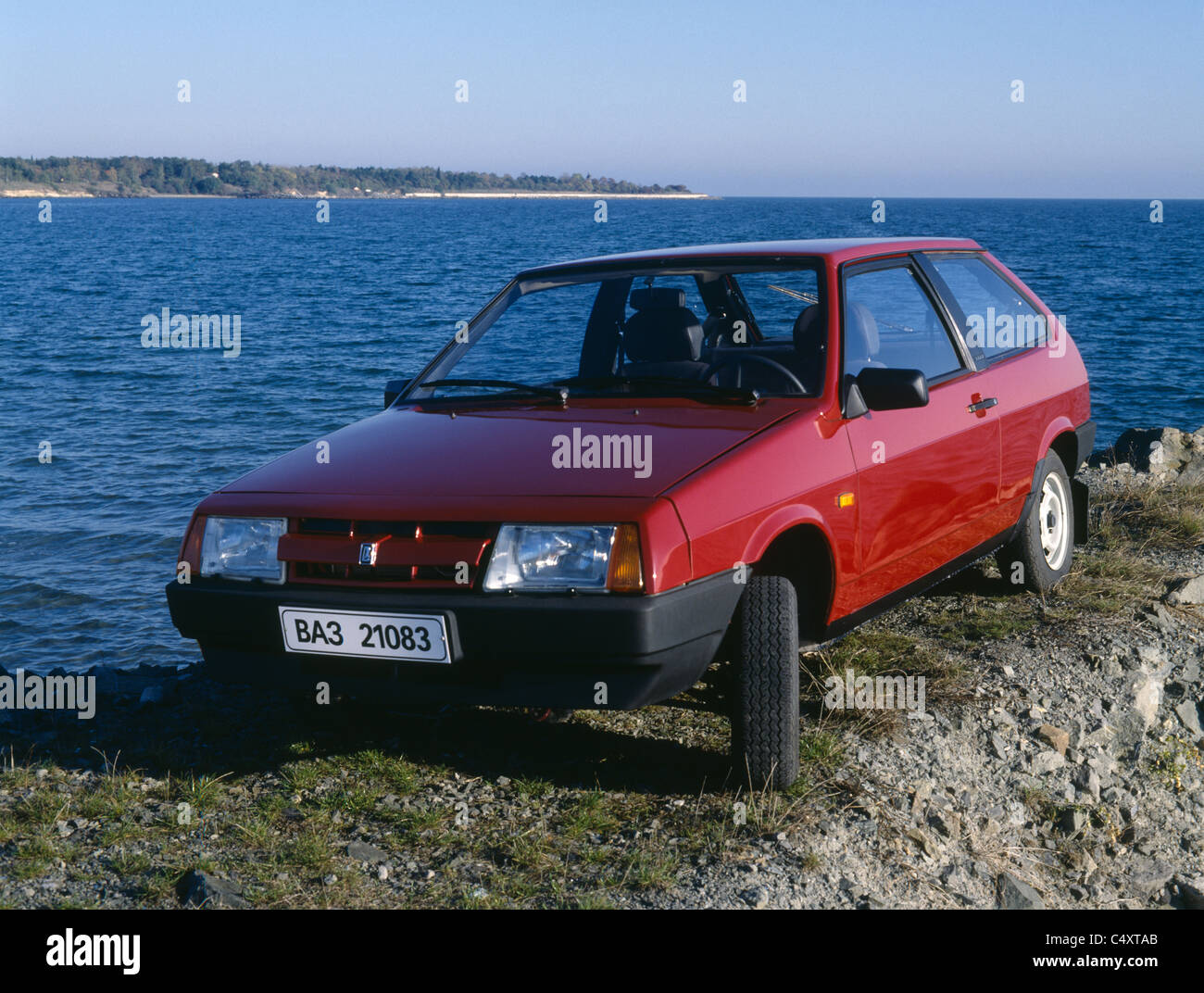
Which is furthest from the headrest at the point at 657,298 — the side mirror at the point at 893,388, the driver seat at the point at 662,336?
the side mirror at the point at 893,388

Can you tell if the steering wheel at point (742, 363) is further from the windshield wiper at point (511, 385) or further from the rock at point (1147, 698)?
the rock at point (1147, 698)

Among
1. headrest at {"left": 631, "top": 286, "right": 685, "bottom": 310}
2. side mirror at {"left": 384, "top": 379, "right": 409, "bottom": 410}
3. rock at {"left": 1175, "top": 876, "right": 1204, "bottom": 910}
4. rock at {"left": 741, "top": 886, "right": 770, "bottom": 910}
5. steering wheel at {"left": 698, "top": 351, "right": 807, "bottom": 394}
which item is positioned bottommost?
rock at {"left": 1175, "top": 876, "right": 1204, "bottom": 910}

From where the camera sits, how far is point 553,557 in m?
3.18

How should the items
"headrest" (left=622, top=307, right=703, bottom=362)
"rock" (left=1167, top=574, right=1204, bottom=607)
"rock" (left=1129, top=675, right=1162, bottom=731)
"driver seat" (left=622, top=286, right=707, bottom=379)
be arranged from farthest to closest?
"rock" (left=1167, top=574, right=1204, bottom=607), "rock" (left=1129, top=675, right=1162, bottom=731), "headrest" (left=622, top=307, right=703, bottom=362), "driver seat" (left=622, top=286, right=707, bottom=379)

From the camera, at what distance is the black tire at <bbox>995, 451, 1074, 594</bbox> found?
546 cm

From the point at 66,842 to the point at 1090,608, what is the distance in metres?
4.43

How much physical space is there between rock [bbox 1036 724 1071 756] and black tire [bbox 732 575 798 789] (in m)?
1.39

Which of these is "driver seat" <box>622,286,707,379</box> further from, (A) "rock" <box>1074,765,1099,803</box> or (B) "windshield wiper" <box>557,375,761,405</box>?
(A) "rock" <box>1074,765,1099,803</box>

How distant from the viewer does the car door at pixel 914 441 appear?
4.07m

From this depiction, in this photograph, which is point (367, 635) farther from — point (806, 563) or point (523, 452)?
point (806, 563)

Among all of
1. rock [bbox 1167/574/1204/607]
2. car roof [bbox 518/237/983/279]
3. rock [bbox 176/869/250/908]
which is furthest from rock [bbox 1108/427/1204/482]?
rock [bbox 176/869/250/908]
